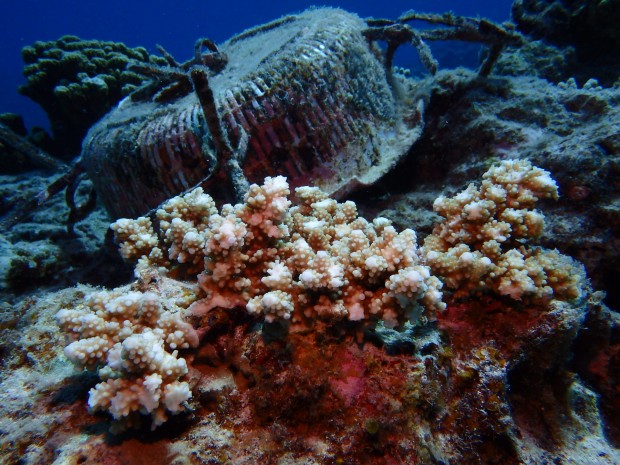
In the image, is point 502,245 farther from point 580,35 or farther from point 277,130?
point 580,35

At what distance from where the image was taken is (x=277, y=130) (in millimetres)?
3848

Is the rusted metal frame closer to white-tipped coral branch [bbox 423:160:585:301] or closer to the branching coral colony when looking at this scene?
the branching coral colony

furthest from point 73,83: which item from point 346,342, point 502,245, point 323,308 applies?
point 502,245

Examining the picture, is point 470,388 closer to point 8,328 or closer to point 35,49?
point 8,328

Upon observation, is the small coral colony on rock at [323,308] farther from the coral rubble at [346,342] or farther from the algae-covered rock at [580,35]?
the algae-covered rock at [580,35]

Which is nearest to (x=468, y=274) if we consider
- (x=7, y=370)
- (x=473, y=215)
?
(x=473, y=215)

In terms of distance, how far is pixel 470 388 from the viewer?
1.99 metres

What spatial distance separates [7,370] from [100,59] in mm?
7766

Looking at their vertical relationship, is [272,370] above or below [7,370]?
below

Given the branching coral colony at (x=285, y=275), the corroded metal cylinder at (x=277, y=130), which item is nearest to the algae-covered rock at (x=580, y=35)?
the corroded metal cylinder at (x=277, y=130)

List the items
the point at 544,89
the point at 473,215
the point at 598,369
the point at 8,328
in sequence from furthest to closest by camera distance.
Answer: the point at 544,89 → the point at 598,369 → the point at 8,328 → the point at 473,215

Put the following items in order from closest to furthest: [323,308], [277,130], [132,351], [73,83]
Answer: [132,351] < [323,308] < [277,130] < [73,83]

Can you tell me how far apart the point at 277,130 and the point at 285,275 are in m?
2.29

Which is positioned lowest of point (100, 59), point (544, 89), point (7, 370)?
point (7, 370)
